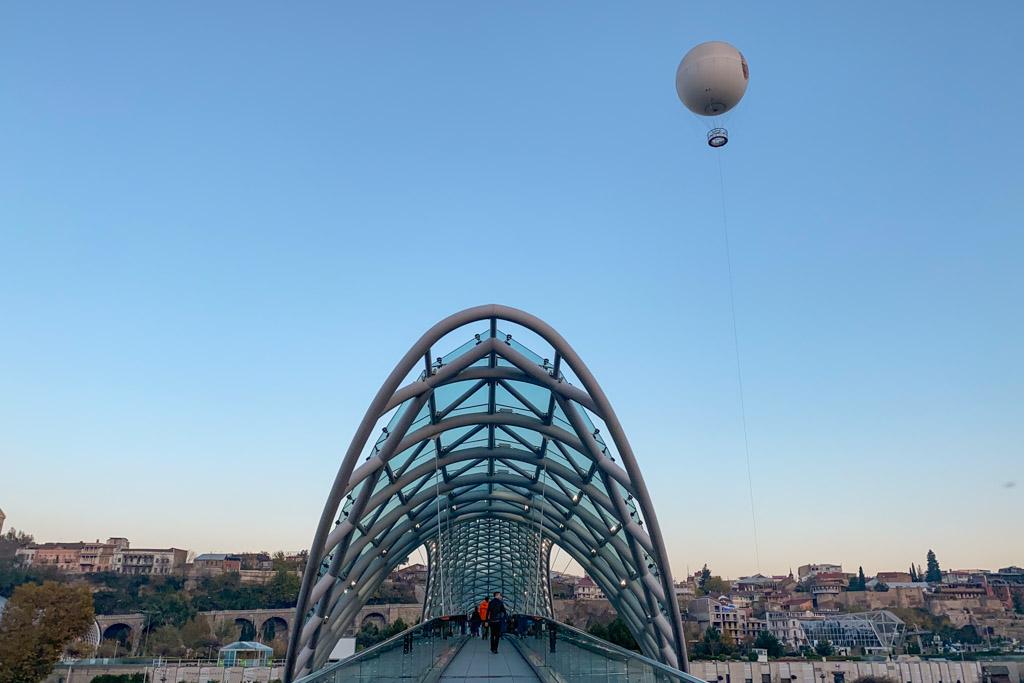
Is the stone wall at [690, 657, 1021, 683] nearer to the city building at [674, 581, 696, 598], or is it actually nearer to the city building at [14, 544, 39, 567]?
the city building at [674, 581, 696, 598]

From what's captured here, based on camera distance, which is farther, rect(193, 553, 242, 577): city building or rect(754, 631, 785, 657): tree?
rect(193, 553, 242, 577): city building

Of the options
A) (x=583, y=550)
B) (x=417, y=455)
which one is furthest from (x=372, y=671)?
(x=583, y=550)

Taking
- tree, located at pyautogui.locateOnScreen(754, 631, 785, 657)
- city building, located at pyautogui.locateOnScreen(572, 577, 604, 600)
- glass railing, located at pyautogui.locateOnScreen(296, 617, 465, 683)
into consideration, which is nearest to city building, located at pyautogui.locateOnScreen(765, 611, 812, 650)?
tree, located at pyautogui.locateOnScreen(754, 631, 785, 657)

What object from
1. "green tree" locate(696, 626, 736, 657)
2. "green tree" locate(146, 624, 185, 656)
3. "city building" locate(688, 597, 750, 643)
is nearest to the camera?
"green tree" locate(146, 624, 185, 656)

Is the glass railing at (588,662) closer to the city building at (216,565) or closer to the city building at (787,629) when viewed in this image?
the city building at (787,629)

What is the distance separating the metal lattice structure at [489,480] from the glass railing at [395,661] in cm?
788

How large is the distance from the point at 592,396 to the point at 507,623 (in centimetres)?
1576

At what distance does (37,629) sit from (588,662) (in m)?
68.3

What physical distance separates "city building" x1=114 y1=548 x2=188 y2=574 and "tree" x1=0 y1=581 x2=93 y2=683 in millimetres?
101046

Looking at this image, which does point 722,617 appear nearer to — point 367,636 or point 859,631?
point 859,631

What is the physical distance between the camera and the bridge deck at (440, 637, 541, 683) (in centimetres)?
1575

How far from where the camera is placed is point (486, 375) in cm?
2520

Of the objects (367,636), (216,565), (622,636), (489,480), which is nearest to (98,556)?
(216,565)

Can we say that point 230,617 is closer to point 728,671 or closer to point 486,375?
point 728,671
